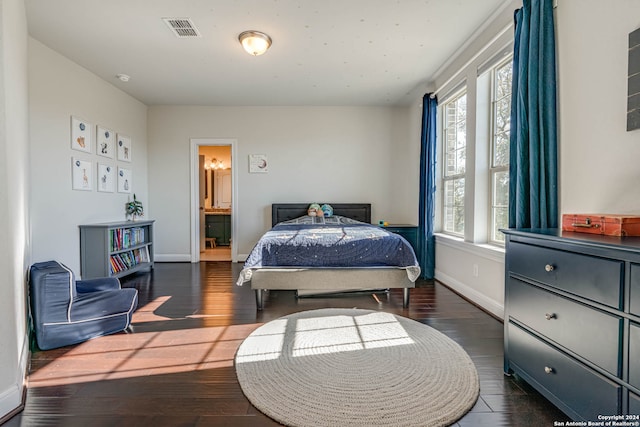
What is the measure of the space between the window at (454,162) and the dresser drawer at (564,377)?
2.26 meters

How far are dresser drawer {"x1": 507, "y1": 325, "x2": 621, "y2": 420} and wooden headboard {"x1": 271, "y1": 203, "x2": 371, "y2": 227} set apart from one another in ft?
11.8

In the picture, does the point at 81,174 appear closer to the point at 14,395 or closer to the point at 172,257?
the point at 172,257

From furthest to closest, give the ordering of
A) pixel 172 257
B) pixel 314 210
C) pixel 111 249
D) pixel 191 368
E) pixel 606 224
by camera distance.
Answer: pixel 172 257 < pixel 314 210 < pixel 111 249 < pixel 191 368 < pixel 606 224

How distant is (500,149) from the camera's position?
2947 millimetres

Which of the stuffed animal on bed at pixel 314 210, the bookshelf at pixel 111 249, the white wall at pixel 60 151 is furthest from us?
the stuffed animal on bed at pixel 314 210

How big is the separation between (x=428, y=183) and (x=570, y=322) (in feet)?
9.47

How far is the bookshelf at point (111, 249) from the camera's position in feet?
12.3

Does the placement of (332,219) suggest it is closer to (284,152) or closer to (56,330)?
(284,152)

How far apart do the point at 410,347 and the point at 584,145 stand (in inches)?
66.1

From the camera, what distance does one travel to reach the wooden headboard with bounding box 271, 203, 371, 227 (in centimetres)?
520

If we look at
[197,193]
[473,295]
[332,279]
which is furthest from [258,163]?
[473,295]

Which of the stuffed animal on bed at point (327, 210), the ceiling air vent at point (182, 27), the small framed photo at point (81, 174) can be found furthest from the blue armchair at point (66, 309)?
the stuffed animal on bed at point (327, 210)

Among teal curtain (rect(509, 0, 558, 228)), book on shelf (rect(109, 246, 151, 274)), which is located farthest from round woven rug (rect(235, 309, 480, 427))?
book on shelf (rect(109, 246, 151, 274))

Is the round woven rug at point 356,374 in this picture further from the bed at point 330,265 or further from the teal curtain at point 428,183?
the teal curtain at point 428,183
